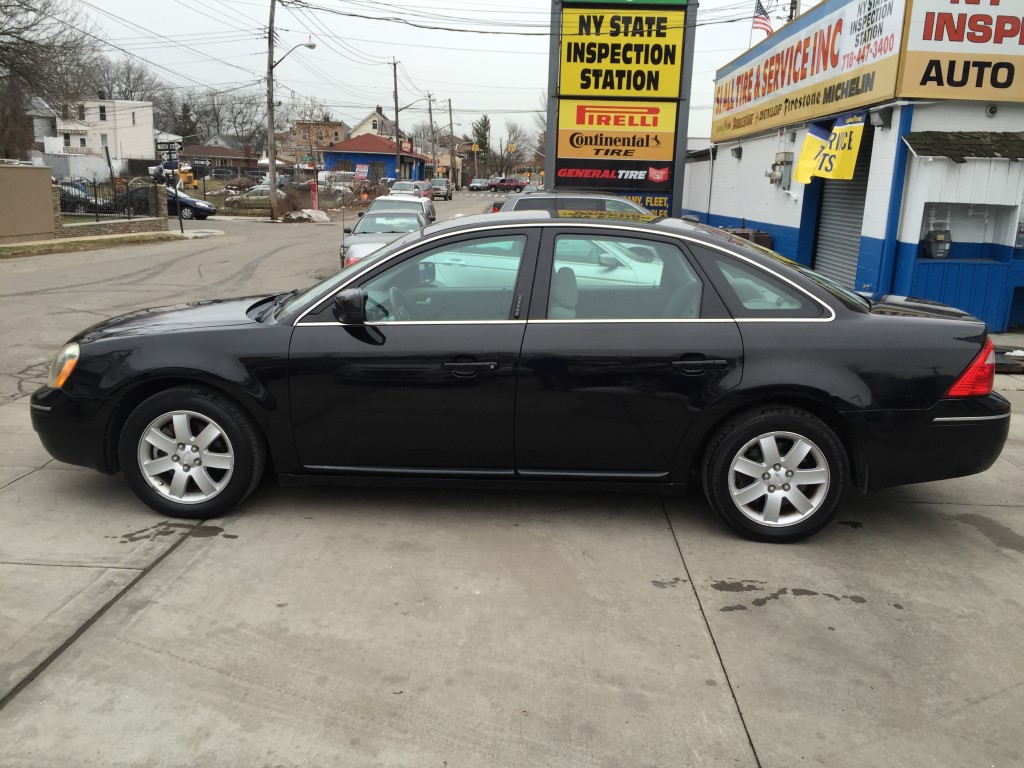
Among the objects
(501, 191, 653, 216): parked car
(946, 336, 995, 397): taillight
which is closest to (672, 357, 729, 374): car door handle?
(946, 336, 995, 397): taillight

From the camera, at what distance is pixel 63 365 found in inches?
179

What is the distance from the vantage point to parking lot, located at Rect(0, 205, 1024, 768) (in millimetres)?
2846

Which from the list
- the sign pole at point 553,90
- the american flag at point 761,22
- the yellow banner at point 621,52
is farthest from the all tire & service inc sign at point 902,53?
the american flag at point 761,22

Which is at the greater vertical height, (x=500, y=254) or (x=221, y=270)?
(x=500, y=254)

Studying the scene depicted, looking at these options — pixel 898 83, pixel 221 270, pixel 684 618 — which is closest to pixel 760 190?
pixel 898 83

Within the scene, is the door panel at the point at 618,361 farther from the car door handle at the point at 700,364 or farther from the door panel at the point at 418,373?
the door panel at the point at 418,373

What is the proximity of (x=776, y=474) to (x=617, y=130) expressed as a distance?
36.2ft

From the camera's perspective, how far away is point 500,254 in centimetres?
454

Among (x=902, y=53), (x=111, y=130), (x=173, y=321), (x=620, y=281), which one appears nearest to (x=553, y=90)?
(x=902, y=53)

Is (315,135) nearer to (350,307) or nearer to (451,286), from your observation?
(451,286)

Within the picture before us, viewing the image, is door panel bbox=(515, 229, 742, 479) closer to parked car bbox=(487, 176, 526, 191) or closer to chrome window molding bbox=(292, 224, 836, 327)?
chrome window molding bbox=(292, 224, 836, 327)

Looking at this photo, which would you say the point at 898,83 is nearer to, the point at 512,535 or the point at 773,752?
the point at 512,535

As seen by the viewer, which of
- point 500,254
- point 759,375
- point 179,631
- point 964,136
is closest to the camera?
point 179,631

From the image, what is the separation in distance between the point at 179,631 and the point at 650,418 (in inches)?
93.7
